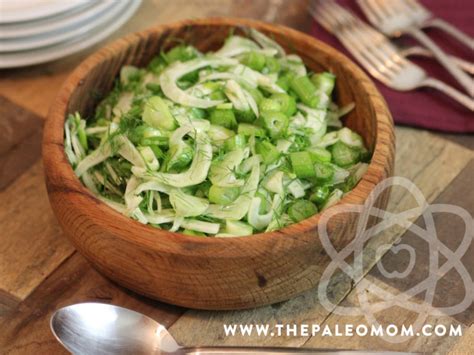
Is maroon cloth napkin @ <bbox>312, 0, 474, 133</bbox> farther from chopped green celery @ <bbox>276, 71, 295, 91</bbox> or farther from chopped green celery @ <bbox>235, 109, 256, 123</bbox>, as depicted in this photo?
chopped green celery @ <bbox>235, 109, 256, 123</bbox>

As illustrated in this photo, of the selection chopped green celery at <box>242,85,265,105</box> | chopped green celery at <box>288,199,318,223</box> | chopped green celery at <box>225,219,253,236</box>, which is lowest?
chopped green celery at <box>225,219,253,236</box>

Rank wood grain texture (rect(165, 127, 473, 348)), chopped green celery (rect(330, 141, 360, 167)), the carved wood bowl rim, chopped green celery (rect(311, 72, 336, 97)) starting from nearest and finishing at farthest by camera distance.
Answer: the carved wood bowl rim < wood grain texture (rect(165, 127, 473, 348)) < chopped green celery (rect(330, 141, 360, 167)) < chopped green celery (rect(311, 72, 336, 97))

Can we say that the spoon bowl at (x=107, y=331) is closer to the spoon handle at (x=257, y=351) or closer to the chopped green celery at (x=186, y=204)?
the spoon handle at (x=257, y=351)

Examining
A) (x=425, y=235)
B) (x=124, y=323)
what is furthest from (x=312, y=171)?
(x=124, y=323)

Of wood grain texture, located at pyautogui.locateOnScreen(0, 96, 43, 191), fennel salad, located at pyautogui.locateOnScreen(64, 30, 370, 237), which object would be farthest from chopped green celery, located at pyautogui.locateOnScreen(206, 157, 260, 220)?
wood grain texture, located at pyautogui.locateOnScreen(0, 96, 43, 191)

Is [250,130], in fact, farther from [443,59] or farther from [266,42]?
[443,59]

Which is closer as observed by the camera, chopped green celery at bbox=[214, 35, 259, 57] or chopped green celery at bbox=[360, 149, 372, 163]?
chopped green celery at bbox=[360, 149, 372, 163]
